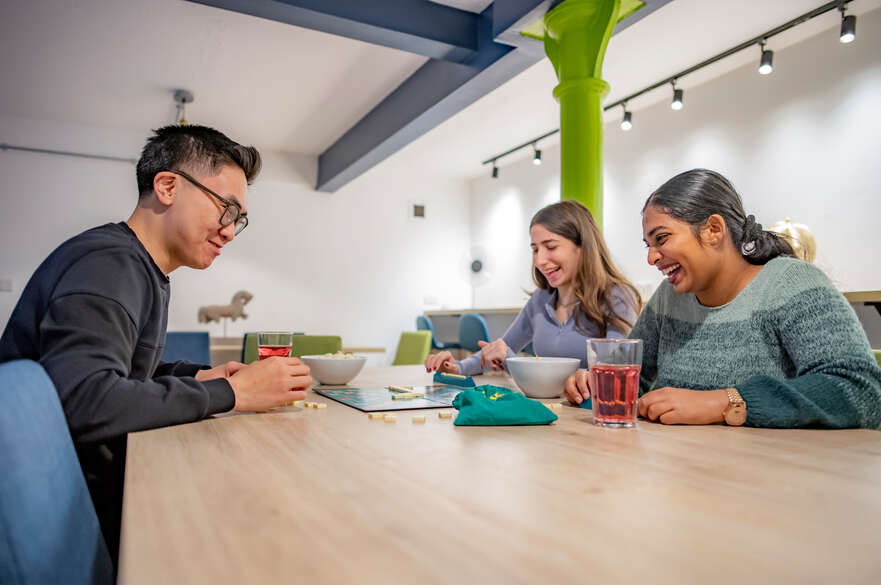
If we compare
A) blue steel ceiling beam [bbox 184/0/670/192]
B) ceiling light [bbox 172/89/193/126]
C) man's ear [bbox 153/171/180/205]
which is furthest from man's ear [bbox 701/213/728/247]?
ceiling light [bbox 172/89/193/126]

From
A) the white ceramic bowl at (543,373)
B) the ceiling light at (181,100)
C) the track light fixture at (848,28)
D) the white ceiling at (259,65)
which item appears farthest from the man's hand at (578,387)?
the ceiling light at (181,100)

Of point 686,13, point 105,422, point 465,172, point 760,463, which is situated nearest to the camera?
point 760,463

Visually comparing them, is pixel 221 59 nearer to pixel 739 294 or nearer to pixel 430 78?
pixel 430 78

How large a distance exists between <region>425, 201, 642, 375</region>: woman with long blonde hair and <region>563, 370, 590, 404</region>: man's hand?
0.66 metres

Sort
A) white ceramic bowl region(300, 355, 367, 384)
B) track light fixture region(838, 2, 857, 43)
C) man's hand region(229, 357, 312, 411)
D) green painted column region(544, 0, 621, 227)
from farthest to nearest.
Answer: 1. track light fixture region(838, 2, 857, 43)
2. green painted column region(544, 0, 621, 227)
3. white ceramic bowl region(300, 355, 367, 384)
4. man's hand region(229, 357, 312, 411)

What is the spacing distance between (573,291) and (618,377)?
3.82 ft

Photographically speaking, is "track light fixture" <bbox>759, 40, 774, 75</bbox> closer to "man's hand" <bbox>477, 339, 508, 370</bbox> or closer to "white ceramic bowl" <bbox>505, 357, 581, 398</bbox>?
"man's hand" <bbox>477, 339, 508, 370</bbox>

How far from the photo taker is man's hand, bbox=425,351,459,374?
1.70 m

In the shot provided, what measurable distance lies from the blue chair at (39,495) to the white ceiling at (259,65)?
131 inches

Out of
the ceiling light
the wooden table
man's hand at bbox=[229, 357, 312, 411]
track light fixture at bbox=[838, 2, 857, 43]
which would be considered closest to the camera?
the wooden table

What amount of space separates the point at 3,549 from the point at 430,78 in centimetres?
408

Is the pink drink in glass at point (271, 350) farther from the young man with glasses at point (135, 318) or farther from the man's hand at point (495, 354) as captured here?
the man's hand at point (495, 354)

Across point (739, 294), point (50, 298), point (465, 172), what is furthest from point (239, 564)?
point (465, 172)

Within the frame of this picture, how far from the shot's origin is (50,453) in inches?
21.4
